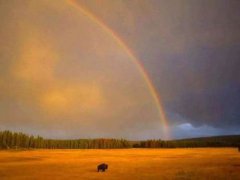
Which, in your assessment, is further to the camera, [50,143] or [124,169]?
[50,143]

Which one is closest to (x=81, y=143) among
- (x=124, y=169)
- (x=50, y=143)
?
(x=50, y=143)

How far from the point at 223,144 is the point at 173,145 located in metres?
19.9

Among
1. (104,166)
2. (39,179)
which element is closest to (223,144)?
(104,166)

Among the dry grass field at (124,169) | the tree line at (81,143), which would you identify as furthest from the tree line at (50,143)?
the dry grass field at (124,169)

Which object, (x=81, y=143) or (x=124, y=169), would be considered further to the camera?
(x=81, y=143)

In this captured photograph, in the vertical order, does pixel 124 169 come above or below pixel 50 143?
below

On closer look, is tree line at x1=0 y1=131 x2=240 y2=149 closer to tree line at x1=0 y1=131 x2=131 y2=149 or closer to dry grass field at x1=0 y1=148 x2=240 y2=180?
tree line at x1=0 y1=131 x2=131 y2=149

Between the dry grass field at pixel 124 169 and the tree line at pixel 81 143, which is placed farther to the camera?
the tree line at pixel 81 143

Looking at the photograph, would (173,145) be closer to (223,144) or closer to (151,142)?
(151,142)

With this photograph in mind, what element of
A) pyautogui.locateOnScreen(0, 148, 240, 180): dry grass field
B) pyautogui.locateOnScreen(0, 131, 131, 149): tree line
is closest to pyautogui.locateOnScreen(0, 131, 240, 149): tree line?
pyautogui.locateOnScreen(0, 131, 131, 149): tree line

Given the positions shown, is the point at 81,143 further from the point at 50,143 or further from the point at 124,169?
the point at 124,169

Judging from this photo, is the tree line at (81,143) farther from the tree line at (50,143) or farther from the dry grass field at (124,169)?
the dry grass field at (124,169)

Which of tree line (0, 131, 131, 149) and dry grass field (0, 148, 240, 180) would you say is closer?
dry grass field (0, 148, 240, 180)

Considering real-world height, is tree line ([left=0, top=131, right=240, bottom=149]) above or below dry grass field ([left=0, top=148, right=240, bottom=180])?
above
